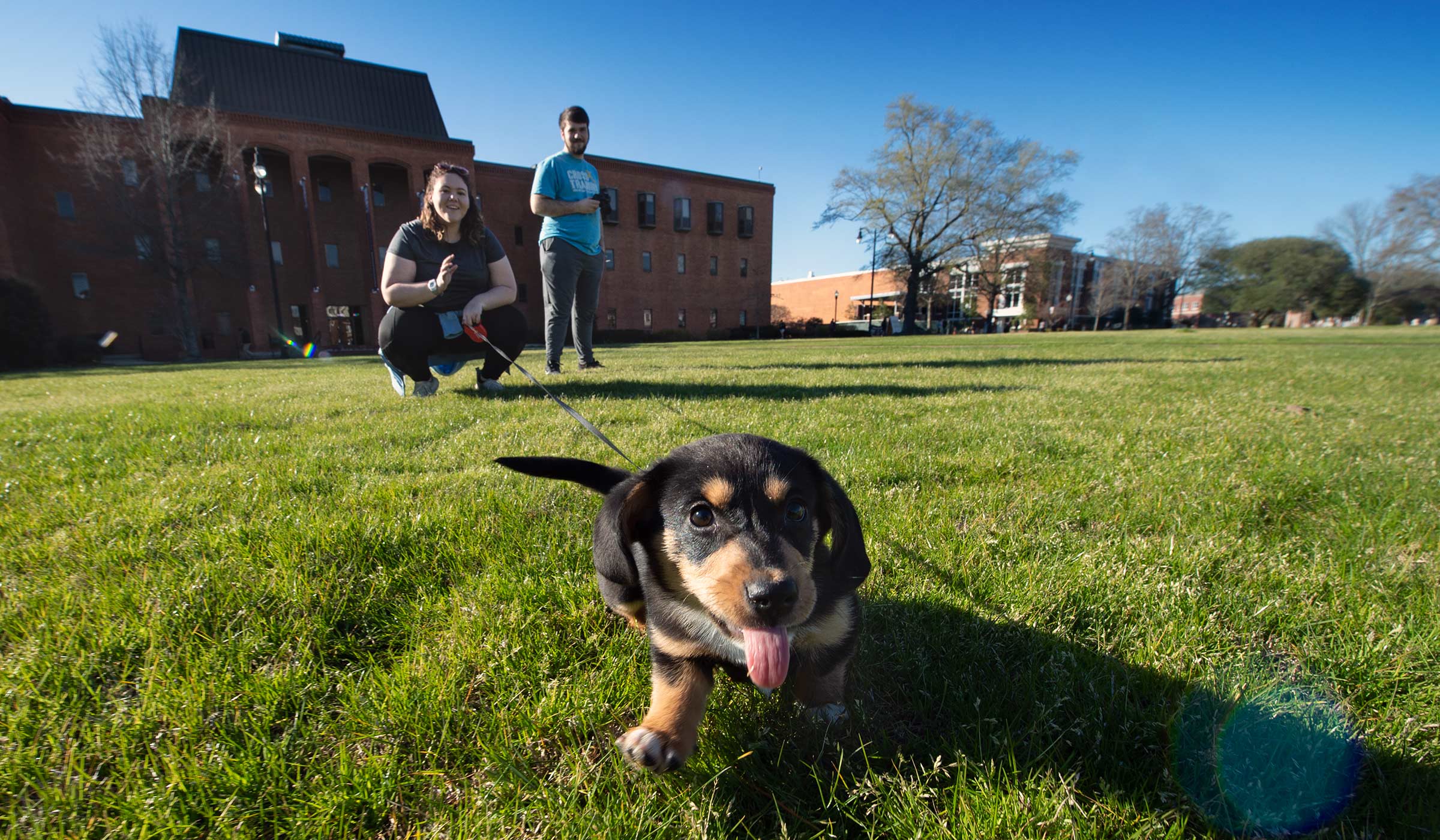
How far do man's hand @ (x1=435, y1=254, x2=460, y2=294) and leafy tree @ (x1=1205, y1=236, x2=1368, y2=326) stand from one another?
93.1 m

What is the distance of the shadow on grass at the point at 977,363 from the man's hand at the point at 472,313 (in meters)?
5.18

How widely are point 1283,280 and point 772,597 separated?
9537cm

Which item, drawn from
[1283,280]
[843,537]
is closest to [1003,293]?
[1283,280]

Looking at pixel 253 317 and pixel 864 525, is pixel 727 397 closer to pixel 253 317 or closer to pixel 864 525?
→ pixel 864 525

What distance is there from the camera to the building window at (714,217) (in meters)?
46.8

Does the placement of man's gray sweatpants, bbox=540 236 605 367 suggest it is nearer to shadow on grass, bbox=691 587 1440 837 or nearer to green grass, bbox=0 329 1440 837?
green grass, bbox=0 329 1440 837

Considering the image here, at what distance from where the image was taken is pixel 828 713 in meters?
1.65

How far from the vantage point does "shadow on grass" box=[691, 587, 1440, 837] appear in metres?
1.31

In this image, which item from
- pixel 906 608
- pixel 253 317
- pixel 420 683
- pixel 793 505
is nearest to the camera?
pixel 420 683

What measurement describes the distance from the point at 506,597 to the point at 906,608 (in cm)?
153

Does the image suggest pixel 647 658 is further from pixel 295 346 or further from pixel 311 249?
pixel 311 249

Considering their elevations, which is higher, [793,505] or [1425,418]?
[793,505]

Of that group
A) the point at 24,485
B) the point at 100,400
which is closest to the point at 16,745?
the point at 24,485

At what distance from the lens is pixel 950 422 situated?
535 cm
